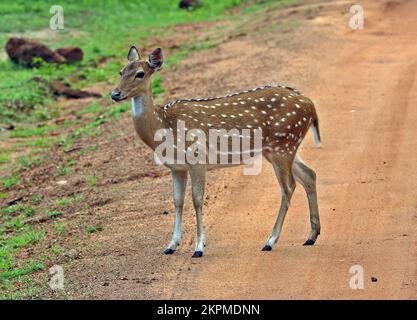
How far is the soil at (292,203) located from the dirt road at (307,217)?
20mm

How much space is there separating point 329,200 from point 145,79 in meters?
2.97

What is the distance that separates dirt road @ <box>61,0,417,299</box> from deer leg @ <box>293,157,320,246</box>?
0.15 m

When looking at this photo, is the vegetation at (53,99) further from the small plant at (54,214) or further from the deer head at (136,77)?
the deer head at (136,77)

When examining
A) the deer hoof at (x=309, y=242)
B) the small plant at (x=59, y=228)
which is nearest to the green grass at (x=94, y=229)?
the small plant at (x=59, y=228)

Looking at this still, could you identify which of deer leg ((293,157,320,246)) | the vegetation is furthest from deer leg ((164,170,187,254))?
the vegetation

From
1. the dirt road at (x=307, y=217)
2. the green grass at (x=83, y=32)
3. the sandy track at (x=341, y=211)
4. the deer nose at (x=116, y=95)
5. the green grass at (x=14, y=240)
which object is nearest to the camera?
the sandy track at (x=341, y=211)

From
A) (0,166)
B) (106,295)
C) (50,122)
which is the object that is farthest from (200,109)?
(50,122)

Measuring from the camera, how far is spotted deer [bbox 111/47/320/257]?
1153 cm

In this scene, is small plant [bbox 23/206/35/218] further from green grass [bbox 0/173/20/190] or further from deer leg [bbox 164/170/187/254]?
deer leg [bbox 164/170/187/254]

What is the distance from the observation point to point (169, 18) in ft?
112

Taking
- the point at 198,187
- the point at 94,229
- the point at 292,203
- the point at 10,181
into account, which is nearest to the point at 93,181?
the point at 10,181

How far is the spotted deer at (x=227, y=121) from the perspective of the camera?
11.5 meters

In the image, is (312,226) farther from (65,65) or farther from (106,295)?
(65,65)
